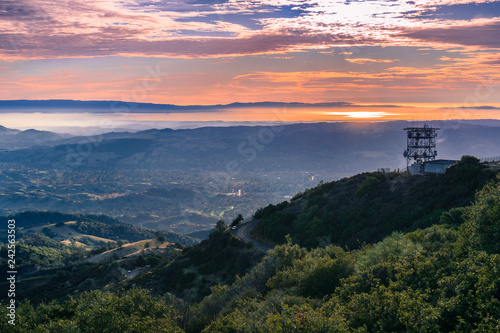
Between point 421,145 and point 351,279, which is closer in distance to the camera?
point 351,279

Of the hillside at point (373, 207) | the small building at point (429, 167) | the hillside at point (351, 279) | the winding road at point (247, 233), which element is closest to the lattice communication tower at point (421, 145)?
the small building at point (429, 167)

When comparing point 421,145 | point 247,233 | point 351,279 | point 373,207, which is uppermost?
point 421,145

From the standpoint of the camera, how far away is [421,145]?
74.8m

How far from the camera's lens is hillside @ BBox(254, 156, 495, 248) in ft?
182

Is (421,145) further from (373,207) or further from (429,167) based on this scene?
(373,207)

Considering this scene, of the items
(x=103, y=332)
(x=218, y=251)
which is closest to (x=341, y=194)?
(x=218, y=251)

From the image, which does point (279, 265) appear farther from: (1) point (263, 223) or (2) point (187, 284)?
(1) point (263, 223)

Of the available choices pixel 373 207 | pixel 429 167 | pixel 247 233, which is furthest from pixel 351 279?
pixel 429 167

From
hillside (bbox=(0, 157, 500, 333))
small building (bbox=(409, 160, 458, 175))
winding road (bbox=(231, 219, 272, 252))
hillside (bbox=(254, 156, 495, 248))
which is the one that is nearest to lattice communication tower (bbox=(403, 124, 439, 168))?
small building (bbox=(409, 160, 458, 175))

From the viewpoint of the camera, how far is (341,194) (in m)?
71.9

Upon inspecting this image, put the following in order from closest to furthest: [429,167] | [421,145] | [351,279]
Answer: [351,279]
[429,167]
[421,145]

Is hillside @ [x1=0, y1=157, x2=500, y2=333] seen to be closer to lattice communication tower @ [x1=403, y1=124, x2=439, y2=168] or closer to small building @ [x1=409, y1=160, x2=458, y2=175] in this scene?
small building @ [x1=409, y1=160, x2=458, y2=175]

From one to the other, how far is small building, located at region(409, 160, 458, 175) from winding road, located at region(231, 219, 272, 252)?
30215 millimetres

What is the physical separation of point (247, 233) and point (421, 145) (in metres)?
37.0
